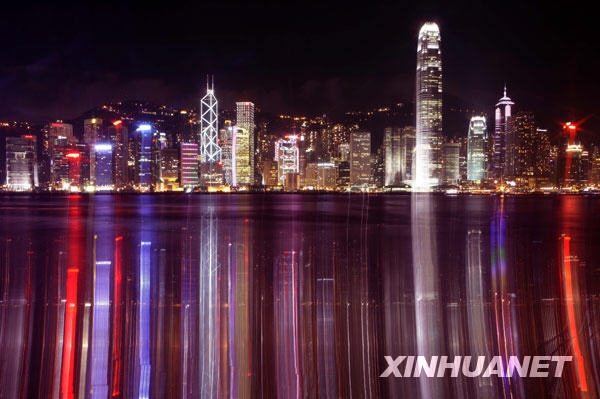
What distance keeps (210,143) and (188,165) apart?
13.1 metres

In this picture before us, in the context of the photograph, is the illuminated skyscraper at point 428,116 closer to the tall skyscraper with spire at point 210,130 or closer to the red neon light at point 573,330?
the tall skyscraper with spire at point 210,130

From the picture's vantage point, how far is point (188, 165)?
429 feet

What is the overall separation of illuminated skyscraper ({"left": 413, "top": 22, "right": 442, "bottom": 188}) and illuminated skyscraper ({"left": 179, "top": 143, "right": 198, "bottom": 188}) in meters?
64.2

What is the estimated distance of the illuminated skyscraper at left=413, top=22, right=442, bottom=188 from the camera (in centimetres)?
12750

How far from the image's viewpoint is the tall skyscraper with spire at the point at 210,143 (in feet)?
406

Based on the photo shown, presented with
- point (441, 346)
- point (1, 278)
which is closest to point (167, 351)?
point (441, 346)

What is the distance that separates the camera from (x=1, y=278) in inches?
484

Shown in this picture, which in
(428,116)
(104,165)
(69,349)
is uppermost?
(428,116)

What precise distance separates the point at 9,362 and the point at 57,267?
9770mm

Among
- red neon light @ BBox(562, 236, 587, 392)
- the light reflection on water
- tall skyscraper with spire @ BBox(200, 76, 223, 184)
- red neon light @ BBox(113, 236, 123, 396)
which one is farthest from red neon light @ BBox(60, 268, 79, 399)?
tall skyscraper with spire @ BBox(200, 76, 223, 184)

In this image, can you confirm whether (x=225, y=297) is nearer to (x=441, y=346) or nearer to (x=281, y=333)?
(x=281, y=333)

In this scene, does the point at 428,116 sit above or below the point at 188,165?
above

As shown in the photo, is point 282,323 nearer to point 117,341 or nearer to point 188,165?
point 117,341

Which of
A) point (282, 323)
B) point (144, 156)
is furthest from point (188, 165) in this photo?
point (282, 323)
